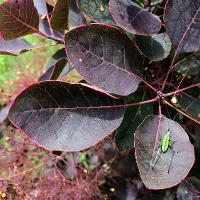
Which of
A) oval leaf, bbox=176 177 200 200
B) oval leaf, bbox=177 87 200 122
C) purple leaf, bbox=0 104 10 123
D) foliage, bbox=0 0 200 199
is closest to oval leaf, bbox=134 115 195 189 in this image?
foliage, bbox=0 0 200 199

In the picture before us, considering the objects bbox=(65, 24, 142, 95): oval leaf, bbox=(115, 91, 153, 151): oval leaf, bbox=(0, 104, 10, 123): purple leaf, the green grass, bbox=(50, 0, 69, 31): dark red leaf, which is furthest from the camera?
the green grass

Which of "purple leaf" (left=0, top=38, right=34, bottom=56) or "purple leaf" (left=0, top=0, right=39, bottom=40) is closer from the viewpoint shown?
"purple leaf" (left=0, top=0, right=39, bottom=40)

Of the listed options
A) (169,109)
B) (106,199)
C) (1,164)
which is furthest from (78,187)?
(169,109)

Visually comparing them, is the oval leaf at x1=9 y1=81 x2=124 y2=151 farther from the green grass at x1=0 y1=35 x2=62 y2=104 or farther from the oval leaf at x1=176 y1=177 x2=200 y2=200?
the green grass at x1=0 y1=35 x2=62 y2=104

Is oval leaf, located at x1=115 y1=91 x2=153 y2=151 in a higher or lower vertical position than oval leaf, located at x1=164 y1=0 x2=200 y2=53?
lower

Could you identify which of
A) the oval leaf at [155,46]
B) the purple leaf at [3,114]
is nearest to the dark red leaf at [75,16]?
the oval leaf at [155,46]

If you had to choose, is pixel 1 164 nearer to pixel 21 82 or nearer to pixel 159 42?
pixel 21 82

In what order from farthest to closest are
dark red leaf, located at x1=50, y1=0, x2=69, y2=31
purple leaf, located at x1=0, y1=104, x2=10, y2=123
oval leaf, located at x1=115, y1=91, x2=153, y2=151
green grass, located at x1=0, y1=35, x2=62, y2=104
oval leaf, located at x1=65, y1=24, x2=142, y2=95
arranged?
green grass, located at x1=0, y1=35, x2=62, y2=104 → purple leaf, located at x1=0, y1=104, x2=10, y2=123 → oval leaf, located at x1=115, y1=91, x2=153, y2=151 → dark red leaf, located at x1=50, y1=0, x2=69, y2=31 → oval leaf, located at x1=65, y1=24, x2=142, y2=95

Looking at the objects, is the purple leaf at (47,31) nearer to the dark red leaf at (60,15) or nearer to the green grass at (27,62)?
the dark red leaf at (60,15)
